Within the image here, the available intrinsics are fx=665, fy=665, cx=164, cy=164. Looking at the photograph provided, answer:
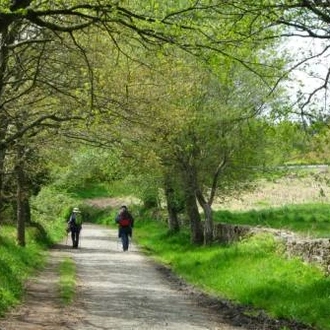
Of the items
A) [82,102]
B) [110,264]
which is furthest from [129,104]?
[110,264]

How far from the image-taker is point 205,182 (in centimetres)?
2727

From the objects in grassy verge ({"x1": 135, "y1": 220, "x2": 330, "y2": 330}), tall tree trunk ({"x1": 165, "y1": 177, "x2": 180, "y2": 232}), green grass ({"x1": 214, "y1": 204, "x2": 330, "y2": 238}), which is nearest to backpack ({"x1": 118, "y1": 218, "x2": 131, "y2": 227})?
tall tree trunk ({"x1": 165, "y1": 177, "x2": 180, "y2": 232})

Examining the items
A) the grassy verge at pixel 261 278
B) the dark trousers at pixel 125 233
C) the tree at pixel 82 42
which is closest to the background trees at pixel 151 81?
the tree at pixel 82 42

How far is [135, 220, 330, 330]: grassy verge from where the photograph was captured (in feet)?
42.9

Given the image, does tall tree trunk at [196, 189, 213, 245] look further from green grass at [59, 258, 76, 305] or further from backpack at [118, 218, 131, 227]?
backpack at [118, 218, 131, 227]

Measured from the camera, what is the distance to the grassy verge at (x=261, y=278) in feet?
42.9

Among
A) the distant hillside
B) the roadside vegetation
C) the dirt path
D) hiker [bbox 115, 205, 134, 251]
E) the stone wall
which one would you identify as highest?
the distant hillside

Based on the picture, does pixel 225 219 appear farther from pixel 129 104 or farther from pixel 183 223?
pixel 129 104

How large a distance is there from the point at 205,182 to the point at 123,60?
34.6ft

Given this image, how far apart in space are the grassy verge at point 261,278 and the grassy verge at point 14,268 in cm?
483

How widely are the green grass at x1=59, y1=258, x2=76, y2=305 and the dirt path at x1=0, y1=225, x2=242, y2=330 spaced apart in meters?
0.19

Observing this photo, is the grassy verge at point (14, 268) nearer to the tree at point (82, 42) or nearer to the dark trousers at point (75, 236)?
the tree at point (82, 42)

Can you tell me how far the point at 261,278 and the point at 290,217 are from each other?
1602cm

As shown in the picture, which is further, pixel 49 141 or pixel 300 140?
pixel 49 141
